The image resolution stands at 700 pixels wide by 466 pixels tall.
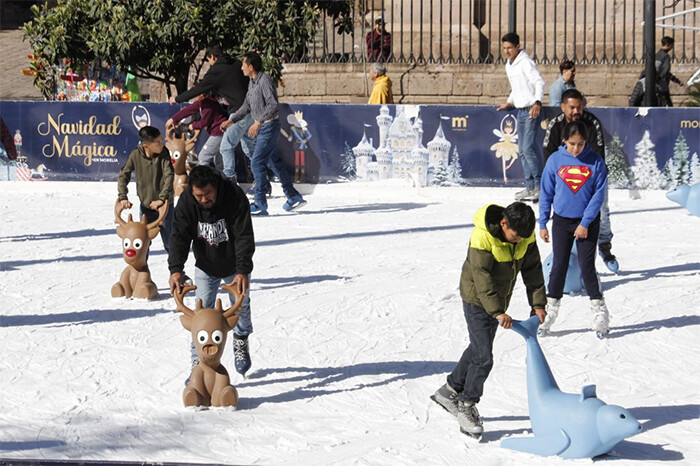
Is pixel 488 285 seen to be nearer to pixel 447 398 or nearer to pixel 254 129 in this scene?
pixel 447 398

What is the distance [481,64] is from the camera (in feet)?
62.0

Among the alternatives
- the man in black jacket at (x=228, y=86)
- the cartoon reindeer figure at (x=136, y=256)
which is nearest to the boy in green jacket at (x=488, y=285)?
the cartoon reindeer figure at (x=136, y=256)

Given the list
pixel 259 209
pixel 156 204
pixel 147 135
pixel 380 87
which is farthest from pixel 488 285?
pixel 380 87

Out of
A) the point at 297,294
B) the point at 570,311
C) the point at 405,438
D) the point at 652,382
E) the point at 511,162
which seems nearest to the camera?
the point at 405,438

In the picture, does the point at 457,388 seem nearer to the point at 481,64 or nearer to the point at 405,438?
the point at 405,438

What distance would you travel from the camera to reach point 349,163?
48.4 ft

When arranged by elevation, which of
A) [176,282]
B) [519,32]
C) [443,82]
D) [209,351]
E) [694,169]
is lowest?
[209,351]

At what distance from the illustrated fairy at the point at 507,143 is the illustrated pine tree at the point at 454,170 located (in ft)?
1.59

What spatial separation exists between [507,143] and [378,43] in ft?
17.2

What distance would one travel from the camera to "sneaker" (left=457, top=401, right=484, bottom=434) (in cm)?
579

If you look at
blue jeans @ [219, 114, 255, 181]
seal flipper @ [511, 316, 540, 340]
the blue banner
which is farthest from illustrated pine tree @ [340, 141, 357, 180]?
seal flipper @ [511, 316, 540, 340]

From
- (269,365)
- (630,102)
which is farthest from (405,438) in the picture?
(630,102)

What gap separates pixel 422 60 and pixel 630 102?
3.70 meters

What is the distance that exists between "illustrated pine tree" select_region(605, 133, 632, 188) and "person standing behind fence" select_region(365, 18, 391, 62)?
17.6 ft
